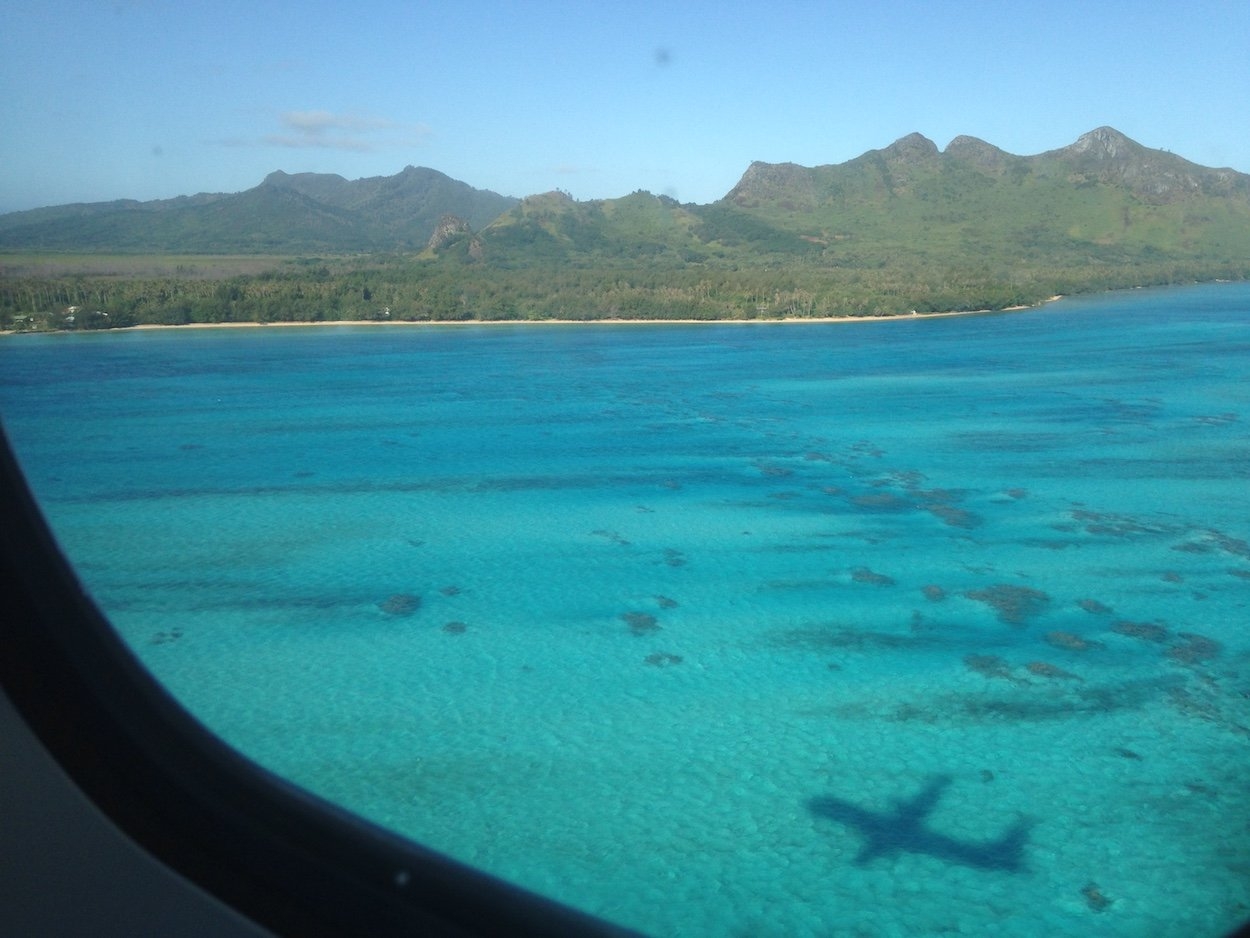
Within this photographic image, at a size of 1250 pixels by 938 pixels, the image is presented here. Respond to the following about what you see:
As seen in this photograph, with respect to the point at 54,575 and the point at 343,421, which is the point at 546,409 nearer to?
the point at 343,421

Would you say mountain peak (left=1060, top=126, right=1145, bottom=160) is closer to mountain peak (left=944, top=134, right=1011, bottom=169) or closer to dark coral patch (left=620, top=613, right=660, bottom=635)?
mountain peak (left=944, top=134, right=1011, bottom=169)

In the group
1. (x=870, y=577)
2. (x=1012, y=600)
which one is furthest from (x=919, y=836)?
(x=870, y=577)

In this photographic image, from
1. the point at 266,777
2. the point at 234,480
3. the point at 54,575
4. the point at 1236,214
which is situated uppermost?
the point at 1236,214

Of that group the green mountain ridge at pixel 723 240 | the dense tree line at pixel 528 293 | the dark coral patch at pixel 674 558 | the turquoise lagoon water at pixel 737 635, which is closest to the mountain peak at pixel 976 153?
the green mountain ridge at pixel 723 240

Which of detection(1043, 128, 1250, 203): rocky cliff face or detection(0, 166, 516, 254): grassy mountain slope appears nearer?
detection(0, 166, 516, 254): grassy mountain slope

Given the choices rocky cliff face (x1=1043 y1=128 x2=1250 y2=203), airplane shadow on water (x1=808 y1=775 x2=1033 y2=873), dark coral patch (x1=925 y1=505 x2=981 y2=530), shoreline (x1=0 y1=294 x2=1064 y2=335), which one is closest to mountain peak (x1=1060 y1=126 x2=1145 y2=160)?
rocky cliff face (x1=1043 y1=128 x2=1250 y2=203)

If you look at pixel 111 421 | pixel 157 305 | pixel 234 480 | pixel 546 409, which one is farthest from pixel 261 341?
pixel 234 480

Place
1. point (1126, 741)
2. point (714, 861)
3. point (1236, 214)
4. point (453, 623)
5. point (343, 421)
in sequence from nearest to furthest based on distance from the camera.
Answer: point (714, 861) < point (1126, 741) < point (453, 623) < point (343, 421) < point (1236, 214)

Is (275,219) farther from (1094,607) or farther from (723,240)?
(1094,607)
